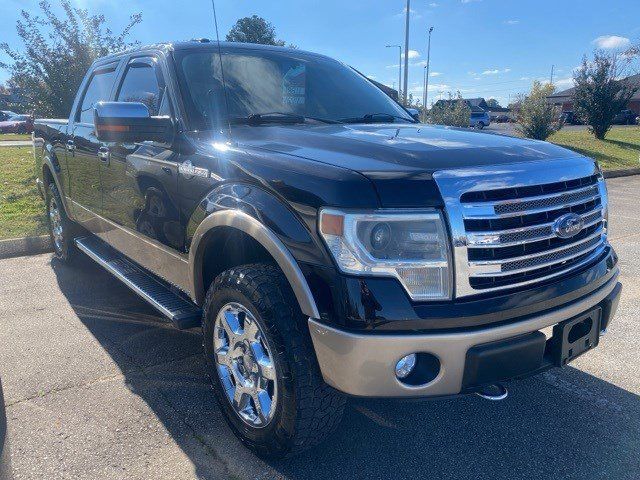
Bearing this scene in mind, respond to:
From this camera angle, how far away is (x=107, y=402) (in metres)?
2.93

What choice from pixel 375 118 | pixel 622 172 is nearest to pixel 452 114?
pixel 622 172

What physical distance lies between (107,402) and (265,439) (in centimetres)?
110

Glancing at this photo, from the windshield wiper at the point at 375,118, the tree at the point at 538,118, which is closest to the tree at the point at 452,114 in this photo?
the tree at the point at 538,118

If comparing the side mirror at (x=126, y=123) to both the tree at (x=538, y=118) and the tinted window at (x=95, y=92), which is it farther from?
the tree at (x=538, y=118)

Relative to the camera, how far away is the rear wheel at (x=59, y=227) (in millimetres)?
5250

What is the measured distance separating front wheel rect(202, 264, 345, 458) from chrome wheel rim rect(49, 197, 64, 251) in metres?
3.50

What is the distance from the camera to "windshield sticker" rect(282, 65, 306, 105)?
335 centimetres

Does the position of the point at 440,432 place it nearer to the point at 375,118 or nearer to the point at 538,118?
the point at 375,118

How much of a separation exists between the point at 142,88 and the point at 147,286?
132 cm

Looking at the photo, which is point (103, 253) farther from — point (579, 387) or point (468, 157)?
point (579, 387)

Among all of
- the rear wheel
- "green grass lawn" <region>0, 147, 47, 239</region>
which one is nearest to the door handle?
the rear wheel

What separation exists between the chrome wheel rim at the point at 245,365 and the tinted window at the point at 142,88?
5.03ft

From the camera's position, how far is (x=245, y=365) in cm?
246

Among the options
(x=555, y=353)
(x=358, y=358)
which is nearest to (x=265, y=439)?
(x=358, y=358)
